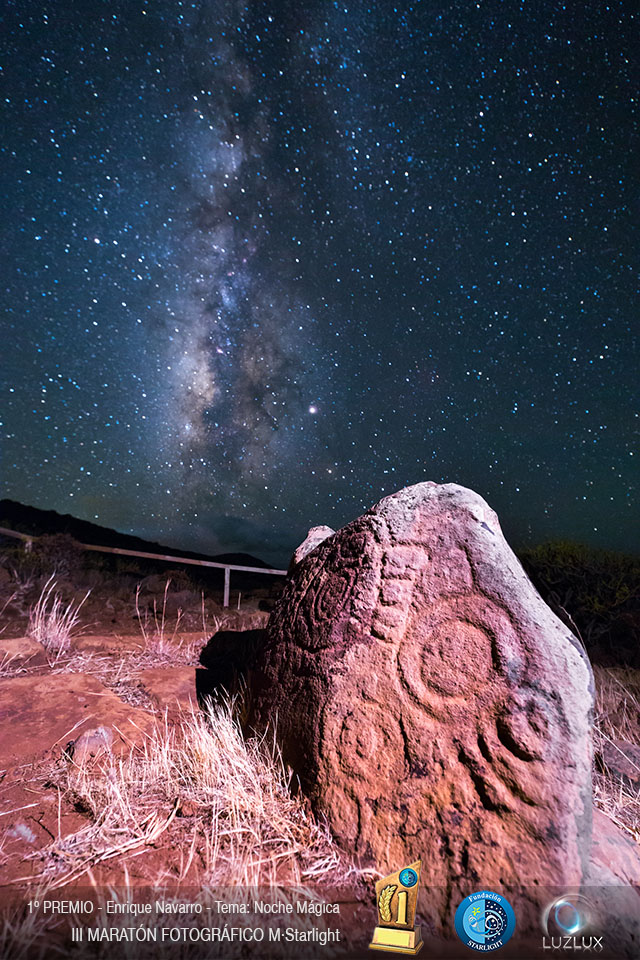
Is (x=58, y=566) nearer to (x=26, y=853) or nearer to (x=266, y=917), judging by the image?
(x=26, y=853)

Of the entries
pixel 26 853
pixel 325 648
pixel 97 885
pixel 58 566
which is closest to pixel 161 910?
pixel 97 885

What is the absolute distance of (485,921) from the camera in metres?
1.54

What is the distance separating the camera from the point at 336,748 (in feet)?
6.91

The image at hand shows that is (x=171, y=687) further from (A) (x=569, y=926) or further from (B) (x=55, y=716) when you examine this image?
(A) (x=569, y=926)

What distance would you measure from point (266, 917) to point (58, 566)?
10.7 metres

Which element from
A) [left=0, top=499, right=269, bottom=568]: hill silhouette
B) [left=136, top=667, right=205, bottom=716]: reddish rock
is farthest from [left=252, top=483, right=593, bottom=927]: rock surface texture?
[left=0, top=499, right=269, bottom=568]: hill silhouette

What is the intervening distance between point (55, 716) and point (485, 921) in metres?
3.08

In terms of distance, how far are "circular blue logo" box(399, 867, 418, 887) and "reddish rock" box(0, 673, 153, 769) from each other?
6.59 feet

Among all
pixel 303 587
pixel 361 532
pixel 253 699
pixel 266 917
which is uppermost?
pixel 361 532

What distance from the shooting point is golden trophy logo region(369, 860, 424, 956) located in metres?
1.46

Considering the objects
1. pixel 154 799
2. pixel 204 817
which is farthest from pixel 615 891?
pixel 154 799

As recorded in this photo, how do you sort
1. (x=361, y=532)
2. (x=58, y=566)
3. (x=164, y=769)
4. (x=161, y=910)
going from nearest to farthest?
1. (x=161, y=910)
2. (x=164, y=769)
3. (x=361, y=532)
4. (x=58, y=566)

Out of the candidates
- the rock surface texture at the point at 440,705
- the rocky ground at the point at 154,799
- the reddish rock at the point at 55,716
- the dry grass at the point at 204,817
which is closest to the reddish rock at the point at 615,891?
the rocky ground at the point at 154,799

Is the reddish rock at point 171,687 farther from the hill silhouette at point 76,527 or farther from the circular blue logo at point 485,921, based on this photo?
the hill silhouette at point 76,527
